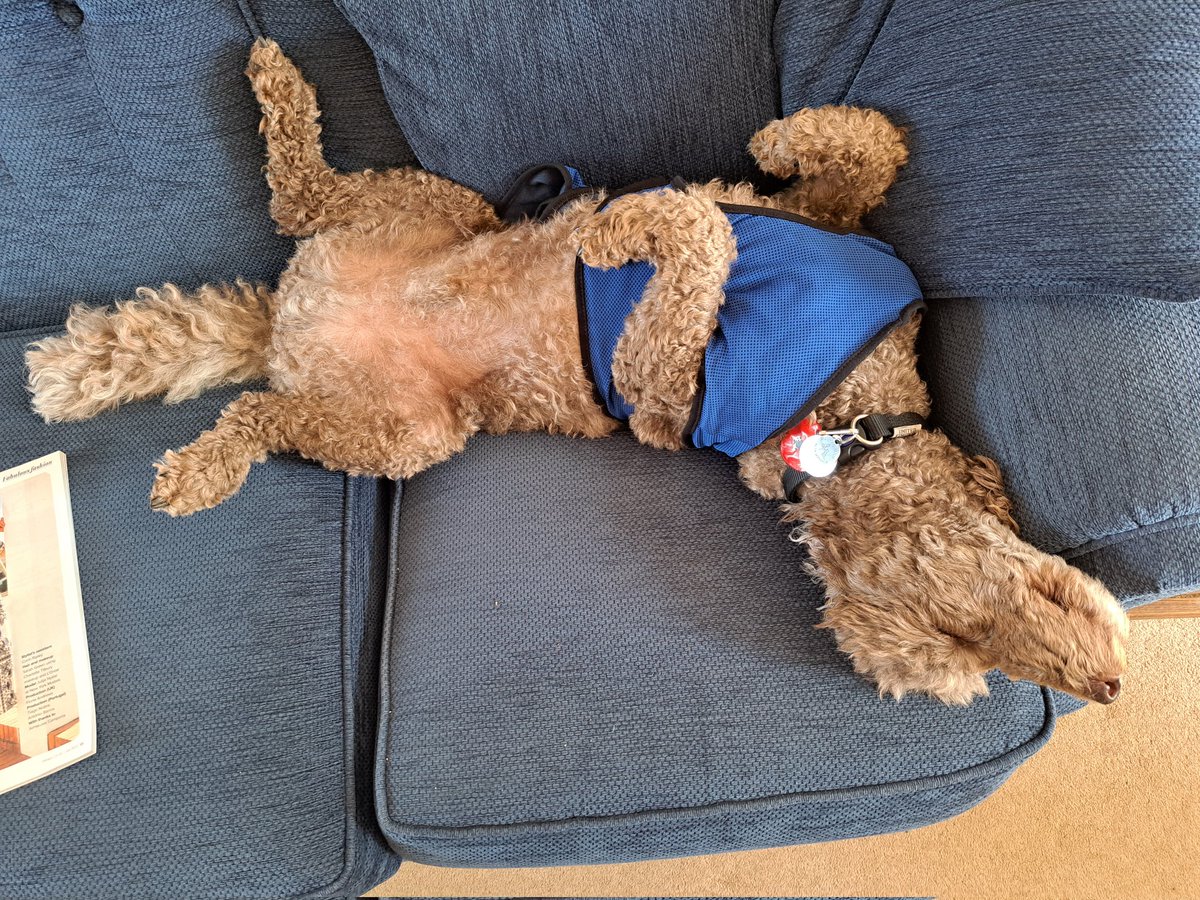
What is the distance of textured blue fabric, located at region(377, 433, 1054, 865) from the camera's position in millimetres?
1170

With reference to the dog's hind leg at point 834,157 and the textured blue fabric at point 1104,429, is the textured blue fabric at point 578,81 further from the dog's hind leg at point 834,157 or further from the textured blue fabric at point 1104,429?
the textured blue fabric at point 1104,429

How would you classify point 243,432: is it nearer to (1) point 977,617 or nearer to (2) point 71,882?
(2) point 71,882

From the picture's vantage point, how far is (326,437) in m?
1.45

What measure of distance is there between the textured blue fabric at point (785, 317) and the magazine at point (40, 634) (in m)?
1.20

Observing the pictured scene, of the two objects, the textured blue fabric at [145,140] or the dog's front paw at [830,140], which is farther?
the textured blue fabric at [145,140]

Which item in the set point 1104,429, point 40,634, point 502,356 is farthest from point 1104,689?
point 40,634

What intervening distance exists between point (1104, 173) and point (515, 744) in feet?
4.13

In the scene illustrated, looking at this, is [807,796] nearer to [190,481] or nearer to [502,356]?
[502,356]

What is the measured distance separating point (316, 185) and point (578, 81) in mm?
590

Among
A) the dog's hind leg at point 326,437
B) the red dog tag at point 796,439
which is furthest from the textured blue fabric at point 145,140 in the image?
the red dog tag at point 796,439

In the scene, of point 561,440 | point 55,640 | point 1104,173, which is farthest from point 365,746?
point 1104,173

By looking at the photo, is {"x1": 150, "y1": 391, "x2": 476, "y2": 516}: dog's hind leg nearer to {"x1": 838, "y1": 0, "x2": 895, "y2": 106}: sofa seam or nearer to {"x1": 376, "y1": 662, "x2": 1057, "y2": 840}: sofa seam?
{"x1": 376, "y1": 662, "x2": 1057, "y2": 840}: sofa seam

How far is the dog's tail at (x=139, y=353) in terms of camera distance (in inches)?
56.7

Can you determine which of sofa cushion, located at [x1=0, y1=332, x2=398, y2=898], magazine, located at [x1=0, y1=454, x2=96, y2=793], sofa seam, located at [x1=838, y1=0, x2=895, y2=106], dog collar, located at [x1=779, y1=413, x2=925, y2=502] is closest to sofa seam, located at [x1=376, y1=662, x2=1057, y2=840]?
sofa cushion, located at [x1=0, y1=332, x2=398, y2=898]
